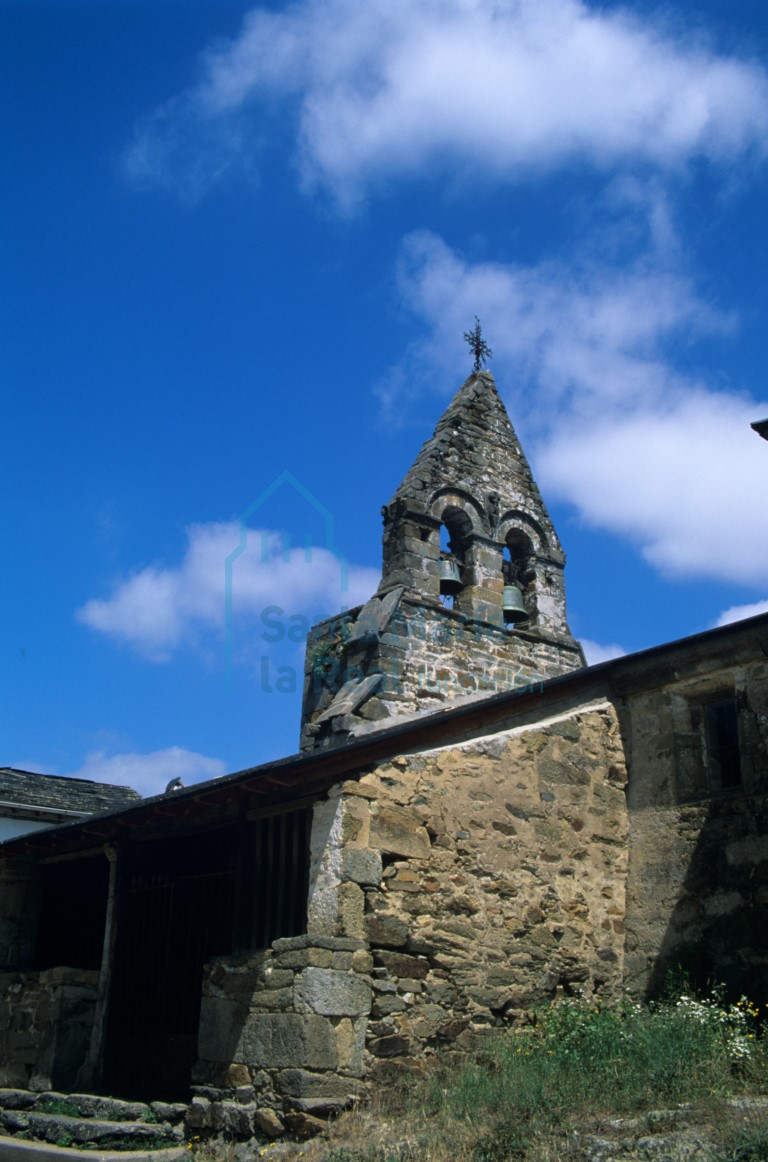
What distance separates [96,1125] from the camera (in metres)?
7.60

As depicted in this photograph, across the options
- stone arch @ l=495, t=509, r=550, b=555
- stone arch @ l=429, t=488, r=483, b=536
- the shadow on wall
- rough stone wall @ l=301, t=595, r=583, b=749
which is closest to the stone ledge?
the shadow on wall

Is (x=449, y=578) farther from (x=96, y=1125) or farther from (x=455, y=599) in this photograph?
(x=96, y=1125)

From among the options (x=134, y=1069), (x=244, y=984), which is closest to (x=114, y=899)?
(x=134, y=1069)

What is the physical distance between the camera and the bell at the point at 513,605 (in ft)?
48.5

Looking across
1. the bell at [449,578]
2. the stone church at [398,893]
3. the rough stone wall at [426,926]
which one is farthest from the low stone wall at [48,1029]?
the bell at [449,578]

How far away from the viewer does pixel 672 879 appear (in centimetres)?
908

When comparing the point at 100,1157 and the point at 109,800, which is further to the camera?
the point at 109,800

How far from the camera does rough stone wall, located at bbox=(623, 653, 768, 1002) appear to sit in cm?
850

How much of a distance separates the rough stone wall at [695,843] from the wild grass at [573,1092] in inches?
19.7

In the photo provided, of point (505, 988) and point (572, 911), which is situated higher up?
point (572, 911)

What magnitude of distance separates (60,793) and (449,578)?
6.86 meters

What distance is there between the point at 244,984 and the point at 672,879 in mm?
3759

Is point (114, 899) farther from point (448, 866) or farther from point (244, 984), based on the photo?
point (448, 866)

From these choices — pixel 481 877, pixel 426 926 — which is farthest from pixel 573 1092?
pixel 481 877
